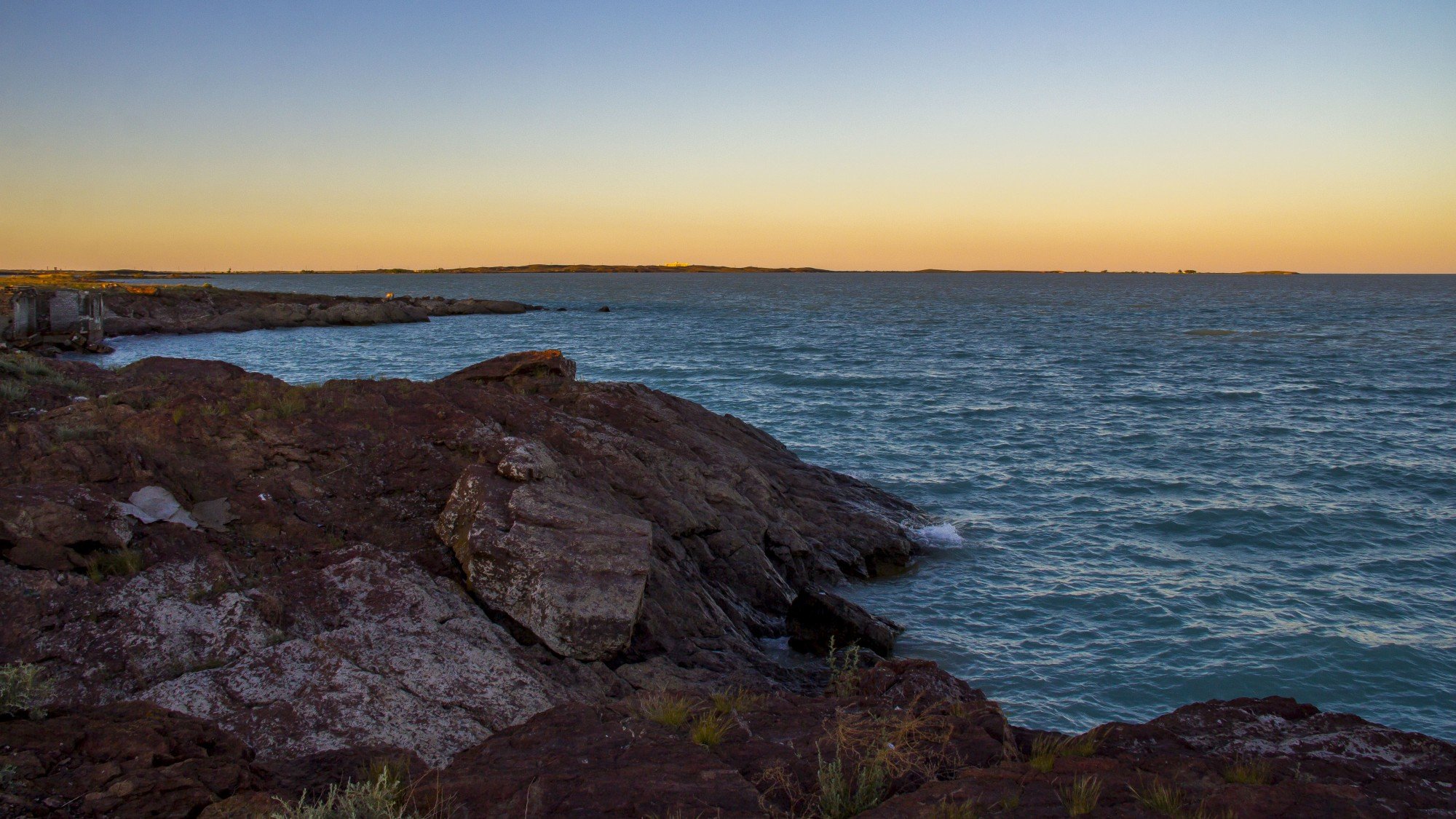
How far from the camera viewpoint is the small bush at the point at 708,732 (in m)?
6.09

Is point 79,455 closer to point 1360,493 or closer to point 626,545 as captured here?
point 626,545

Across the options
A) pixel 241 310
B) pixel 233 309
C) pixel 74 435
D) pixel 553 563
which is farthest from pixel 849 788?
pixel 233 309

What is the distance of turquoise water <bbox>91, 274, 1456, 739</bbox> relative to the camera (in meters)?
12.1

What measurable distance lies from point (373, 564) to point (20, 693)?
124 inches

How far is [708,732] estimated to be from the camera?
6121 millimetres

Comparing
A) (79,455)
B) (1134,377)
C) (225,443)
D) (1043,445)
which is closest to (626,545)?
(225,443)

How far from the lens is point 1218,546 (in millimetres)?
16906

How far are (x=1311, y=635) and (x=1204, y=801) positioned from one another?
10130 mm

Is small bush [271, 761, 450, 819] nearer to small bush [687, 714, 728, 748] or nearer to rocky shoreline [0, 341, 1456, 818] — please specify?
rocky shoreline [0, 341, 1456, 818]

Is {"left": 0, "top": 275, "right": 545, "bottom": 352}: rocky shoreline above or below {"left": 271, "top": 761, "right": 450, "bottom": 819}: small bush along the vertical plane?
above

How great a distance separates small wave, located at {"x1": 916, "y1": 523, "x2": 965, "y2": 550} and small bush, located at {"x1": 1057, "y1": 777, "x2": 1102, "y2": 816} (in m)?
11.8

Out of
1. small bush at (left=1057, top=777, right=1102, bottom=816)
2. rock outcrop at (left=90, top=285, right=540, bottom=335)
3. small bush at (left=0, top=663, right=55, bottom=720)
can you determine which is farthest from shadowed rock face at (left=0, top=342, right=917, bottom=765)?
rock outcrop at (left=90, top=285, right=540, bottom=335)

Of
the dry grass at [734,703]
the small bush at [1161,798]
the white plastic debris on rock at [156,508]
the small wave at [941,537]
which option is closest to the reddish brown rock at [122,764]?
the white plastic debris on rock at [156,508]

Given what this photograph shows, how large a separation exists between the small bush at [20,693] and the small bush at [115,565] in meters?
1.77
